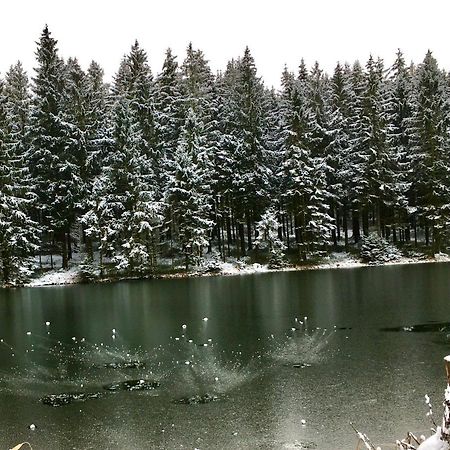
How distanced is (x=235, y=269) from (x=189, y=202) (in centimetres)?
625

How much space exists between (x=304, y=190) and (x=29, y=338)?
30.5 metres

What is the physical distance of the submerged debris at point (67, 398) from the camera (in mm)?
10898

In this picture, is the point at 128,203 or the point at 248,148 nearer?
the point at 128,203

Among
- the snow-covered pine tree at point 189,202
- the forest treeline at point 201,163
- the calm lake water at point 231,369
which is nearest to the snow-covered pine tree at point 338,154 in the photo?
the forest treeline at point 201,163

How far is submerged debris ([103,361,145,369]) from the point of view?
533 inches

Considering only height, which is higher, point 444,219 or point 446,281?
point 444,219

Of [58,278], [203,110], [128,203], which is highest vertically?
[203,110]

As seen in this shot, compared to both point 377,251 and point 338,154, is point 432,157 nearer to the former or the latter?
point 338,154

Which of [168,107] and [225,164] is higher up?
[168,107]

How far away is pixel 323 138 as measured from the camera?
48.3m

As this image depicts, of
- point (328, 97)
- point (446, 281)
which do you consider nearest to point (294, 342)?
point (446, 281)

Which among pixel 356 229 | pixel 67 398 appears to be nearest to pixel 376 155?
pixel 356 229

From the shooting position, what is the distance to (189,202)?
43.2 meters

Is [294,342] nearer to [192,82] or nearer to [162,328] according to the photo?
[162,328]
